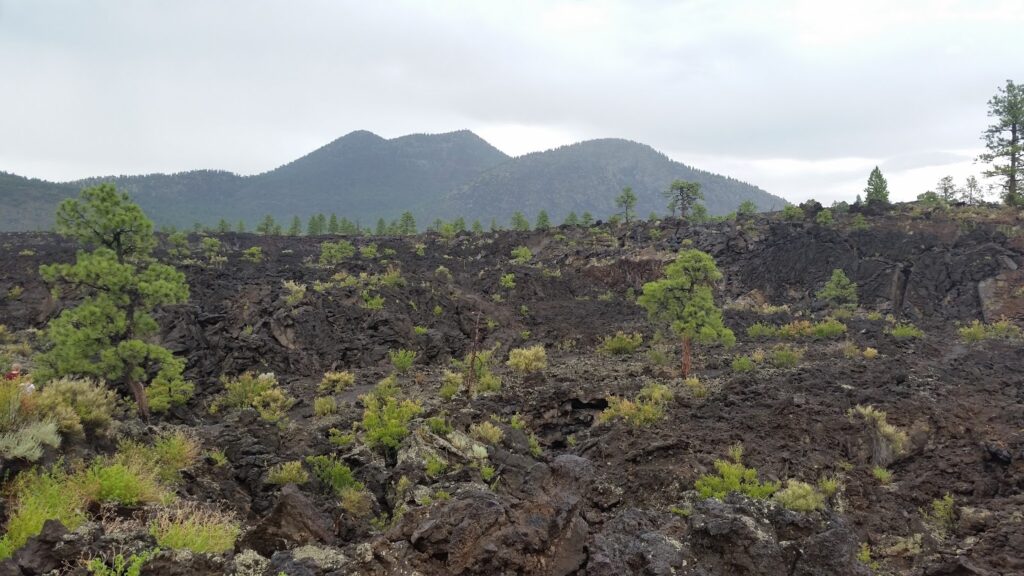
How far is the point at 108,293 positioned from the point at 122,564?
11.4 meters

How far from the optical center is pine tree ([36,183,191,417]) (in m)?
12.6

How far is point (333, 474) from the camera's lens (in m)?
10.6

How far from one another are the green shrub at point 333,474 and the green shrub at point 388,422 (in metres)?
Answer: 1.10

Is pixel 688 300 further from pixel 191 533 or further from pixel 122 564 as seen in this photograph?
pixel 122 564

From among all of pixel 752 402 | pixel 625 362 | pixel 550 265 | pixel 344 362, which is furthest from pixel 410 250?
pixel 752 402

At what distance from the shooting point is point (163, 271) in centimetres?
1390

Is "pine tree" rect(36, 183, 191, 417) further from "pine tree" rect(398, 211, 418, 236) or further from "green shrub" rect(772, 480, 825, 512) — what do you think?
"pine tree" rect(398, 211, 418, 236)

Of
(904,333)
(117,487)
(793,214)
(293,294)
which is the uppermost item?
(793,214)

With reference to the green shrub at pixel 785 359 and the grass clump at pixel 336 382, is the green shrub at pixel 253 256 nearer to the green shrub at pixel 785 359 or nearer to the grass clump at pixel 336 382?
the grass clump at pixel 336 382

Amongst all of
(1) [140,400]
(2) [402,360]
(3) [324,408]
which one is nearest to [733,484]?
(3) [324,408]

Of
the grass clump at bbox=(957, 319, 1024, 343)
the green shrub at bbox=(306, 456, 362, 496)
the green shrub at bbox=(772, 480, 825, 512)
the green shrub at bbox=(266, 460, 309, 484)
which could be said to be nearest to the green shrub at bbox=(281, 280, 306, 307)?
the green shrub at bbox=(306, 456, 362, 496)

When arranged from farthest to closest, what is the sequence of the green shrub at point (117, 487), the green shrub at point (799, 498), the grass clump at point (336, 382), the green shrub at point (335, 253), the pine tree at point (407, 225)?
1. the pine tree at point (407, 225)
2. the green shrub at point (335, 253)
3. the grass clump at point (336, 382)
4. the green shrub at point (799, 498)
5. the green shrub at point (117, 487)

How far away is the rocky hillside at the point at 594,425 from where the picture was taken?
598cm

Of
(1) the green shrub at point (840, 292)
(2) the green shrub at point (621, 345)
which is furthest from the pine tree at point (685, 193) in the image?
(2) the green shrub at point (621, 345)
